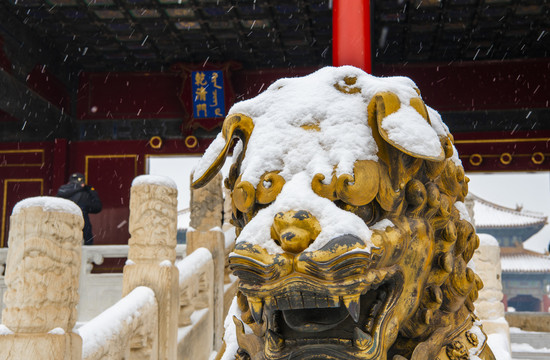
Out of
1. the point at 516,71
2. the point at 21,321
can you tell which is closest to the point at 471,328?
the point at 21,321

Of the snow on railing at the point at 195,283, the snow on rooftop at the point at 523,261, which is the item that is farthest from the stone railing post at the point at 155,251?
the snow on rooftop at the point at 523,261

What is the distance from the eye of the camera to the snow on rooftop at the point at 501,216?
1648 cm

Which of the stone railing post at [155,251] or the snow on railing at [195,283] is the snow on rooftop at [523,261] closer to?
the snow on railing at [195,283]

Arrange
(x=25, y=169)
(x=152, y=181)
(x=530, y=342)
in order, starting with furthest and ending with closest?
(x=25, y=169), (x=530, y=342), (x=152, y=181)

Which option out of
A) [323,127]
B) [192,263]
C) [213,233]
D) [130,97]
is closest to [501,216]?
[130,97]

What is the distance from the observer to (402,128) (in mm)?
993

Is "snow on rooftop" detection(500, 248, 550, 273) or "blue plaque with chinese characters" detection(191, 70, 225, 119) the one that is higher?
"blue plaque with chinese characters" detection(191, 70, 225, 119)

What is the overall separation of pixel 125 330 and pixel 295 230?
5.24 feet

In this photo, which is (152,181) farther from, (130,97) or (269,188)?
(130,97)

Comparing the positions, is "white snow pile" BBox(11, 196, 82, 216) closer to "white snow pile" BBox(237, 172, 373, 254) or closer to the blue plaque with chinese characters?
"white snow pile" BBox(237, 172, 373, 254)

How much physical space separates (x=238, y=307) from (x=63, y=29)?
7.45 m

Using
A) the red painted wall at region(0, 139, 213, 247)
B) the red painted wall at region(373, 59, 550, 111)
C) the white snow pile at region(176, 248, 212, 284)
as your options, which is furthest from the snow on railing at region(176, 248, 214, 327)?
the red painted wall at region(373, 59, 550, 111)

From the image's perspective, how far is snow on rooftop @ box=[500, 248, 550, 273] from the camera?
16312 mm

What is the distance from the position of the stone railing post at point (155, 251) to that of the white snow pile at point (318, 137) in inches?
67.4
